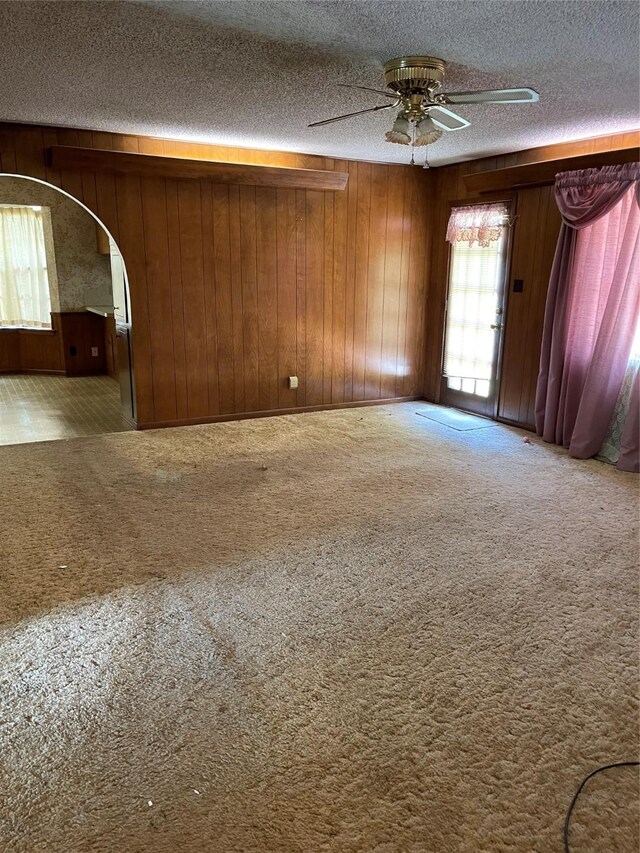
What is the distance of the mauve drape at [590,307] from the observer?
4324 millimetres

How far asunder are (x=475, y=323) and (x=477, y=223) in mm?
899

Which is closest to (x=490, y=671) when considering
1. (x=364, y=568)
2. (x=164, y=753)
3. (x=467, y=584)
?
(x=467, y=584)

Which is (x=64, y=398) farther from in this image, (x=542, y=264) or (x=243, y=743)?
(x=243, y=743)

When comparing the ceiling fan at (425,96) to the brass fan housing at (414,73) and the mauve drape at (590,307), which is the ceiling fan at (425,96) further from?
the mauve drape at (590,307)

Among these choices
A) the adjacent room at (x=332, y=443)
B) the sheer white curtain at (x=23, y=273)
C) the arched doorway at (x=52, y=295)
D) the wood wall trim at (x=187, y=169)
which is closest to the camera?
the adjacent room at (x=332, y=443)

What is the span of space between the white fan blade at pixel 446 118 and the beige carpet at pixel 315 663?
2.10 meters

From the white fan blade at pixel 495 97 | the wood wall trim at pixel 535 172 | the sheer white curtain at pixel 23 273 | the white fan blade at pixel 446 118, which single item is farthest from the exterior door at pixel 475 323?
the sheer white curtain at pixel 23 273

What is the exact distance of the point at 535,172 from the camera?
4.85 metres

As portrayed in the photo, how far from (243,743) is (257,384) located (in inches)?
163

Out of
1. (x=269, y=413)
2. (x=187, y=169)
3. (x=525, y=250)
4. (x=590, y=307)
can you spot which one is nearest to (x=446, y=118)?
(x=590, y=307)

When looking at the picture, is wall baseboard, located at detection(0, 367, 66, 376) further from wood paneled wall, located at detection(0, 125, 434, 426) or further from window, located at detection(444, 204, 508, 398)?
window, located at detection(444, 204, 508, 398)

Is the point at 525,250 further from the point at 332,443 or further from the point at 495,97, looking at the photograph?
the point at 495,97

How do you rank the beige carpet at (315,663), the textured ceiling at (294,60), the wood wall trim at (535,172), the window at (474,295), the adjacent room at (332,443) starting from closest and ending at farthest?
the beige carpet at (315,663) → the adjacent room at (332,443) → the textured ceiling at (294,60) → the wood wall trim at (535,172) → the window at (474,295)

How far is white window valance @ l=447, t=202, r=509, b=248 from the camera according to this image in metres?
5.43
